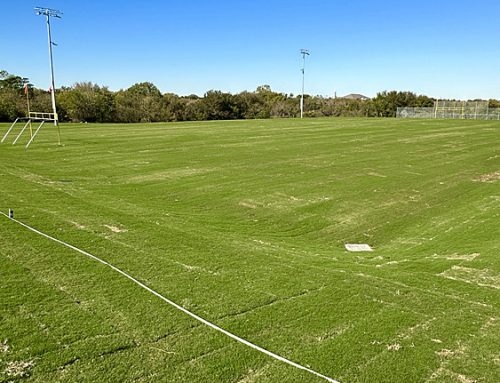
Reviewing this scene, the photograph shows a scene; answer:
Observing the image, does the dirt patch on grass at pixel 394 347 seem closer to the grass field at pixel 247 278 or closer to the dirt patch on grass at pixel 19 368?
the grass field at pixel 247 278

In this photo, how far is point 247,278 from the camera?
7410mm

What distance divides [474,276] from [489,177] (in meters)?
14.5

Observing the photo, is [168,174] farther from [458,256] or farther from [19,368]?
[19,368]

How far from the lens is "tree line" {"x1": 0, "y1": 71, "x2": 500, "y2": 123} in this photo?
6264 centimetres

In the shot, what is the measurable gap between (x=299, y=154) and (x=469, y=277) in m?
18.0

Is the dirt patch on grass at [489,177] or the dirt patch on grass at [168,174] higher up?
the dirt patch on grass at [168,174]

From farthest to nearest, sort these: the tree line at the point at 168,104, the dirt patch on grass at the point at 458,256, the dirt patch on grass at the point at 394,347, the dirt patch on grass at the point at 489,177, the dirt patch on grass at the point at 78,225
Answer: the tree line at the point at 168,104
the dirt patch on grass at the point at 489,177
the dirt patch on grass at the point at 78,225
the dirt patch on grass at the point at 458,256
the dirt patch on grass at the point at 394,347

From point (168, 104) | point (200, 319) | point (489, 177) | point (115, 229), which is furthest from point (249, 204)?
point (168, 104)

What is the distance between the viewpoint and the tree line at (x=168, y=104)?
6264 cm

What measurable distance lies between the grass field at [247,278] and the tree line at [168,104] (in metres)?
47.6

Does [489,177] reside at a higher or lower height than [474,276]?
higher

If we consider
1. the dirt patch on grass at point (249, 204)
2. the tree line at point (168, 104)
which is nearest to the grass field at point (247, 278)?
the dirt patch on grass at point (249, 204)

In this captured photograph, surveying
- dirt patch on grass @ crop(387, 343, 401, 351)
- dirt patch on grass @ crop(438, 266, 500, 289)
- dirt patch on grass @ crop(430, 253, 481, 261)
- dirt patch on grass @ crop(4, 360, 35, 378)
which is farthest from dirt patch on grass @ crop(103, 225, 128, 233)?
dirt patch on grass @ crop(430, 253, 481, 261)

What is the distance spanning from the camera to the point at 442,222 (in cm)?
1365
